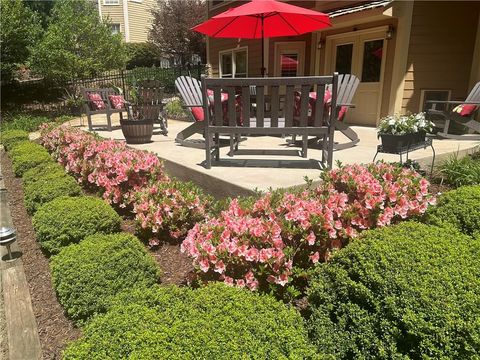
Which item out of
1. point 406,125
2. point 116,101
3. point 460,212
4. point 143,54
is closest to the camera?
point 460,212

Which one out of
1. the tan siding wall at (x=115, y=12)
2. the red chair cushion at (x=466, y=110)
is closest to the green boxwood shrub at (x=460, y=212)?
the red chair cushion at (x=466, y=110)

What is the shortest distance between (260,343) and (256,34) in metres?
5.85

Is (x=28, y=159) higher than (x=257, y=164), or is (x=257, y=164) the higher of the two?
(x=257, y=164)

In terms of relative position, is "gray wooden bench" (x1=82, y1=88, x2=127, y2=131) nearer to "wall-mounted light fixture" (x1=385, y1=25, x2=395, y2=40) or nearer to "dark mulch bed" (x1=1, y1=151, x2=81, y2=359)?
"dark mulch bed" (x1=1, y1=151, x2=81, y2=359)

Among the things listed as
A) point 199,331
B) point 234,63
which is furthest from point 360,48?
point 199,331

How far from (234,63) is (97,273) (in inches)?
484

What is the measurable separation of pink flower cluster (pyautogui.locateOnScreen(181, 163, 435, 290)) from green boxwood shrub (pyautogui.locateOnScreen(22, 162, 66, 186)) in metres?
2.63

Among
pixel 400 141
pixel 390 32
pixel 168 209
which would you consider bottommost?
pixel 168 209

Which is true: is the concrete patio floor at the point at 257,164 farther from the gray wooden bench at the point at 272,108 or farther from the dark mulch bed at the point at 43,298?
the dark mulch bed at the point at 43,298

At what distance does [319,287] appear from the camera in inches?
68.9

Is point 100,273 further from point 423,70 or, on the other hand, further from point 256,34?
point 423,70

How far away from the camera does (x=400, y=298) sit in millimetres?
1474

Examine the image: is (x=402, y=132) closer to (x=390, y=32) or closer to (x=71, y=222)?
(x=71, y=222)

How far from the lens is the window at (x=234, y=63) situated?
42.1 ft
